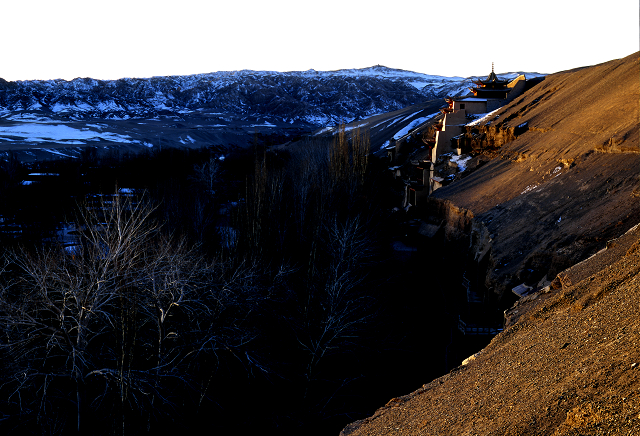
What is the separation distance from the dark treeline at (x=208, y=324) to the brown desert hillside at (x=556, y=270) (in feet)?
12.8

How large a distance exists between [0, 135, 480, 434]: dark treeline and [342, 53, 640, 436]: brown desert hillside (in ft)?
12.8

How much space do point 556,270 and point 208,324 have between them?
911cm

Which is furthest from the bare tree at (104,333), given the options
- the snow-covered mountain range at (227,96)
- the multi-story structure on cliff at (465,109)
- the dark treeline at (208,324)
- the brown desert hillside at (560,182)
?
the snow-covered mountain range at (227,96)

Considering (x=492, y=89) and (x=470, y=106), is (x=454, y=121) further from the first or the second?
(x=492, y=89)

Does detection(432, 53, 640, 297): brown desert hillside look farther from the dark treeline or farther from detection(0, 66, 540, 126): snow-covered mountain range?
detection(0, 66, 540, 126): snow-covered mountain range

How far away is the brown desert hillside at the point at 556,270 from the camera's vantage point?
498 cm

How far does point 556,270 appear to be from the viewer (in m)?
12.3

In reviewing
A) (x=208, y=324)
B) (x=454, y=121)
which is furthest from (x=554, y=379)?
(x=454, y=121)

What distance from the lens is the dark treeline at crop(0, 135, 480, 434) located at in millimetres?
9898

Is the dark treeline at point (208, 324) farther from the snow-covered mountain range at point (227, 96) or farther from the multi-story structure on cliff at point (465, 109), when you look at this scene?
the snow-covered mountain range at point (227, 96)

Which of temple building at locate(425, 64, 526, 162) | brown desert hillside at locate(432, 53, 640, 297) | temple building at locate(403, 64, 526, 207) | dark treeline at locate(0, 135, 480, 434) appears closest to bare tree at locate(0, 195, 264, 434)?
dark treeline at locate(0, 135, 480, 434)

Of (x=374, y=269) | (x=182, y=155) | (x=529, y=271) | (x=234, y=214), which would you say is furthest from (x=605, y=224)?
(x=182, y=155)

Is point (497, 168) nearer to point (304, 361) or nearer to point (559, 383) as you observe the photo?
point (304, 361)

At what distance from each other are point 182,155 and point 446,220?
32119 mm
